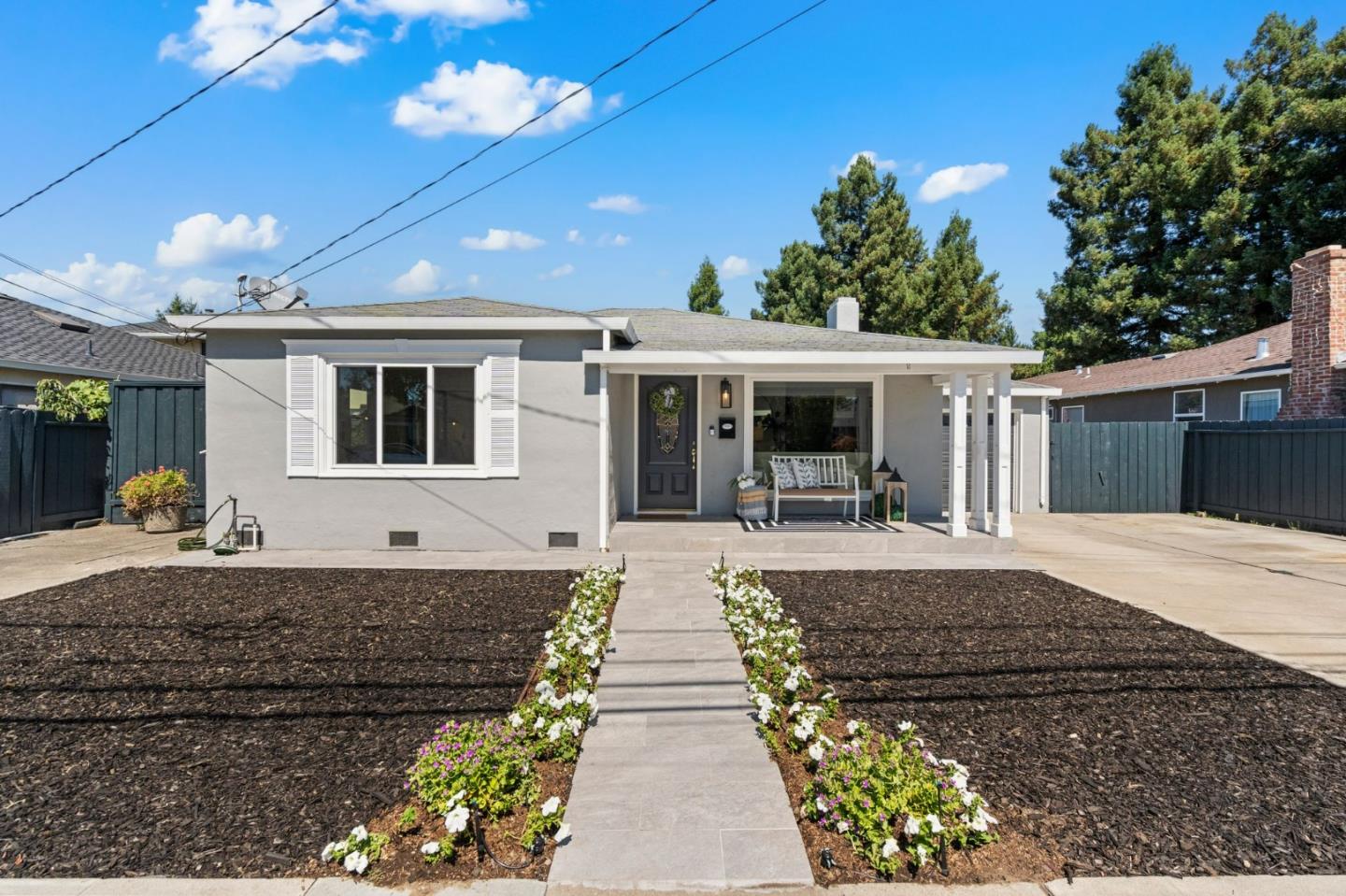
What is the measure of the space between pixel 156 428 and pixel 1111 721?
41.0 feet

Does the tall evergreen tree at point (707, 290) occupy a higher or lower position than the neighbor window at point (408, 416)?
higher

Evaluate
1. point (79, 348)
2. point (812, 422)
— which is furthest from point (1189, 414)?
point (79, 348)

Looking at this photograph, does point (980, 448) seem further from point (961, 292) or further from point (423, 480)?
point (961, 292)

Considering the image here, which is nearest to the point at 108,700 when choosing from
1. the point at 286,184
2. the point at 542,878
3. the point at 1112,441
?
the point at 542,878

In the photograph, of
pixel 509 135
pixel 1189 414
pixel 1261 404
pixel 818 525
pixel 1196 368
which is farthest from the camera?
pixel 1196 368

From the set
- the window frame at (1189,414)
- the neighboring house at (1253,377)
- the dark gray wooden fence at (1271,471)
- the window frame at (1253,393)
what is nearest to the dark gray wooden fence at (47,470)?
the neighboring house at (1253,377)

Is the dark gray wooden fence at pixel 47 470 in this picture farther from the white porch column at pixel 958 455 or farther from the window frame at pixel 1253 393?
the window frame at pixel 1253 393

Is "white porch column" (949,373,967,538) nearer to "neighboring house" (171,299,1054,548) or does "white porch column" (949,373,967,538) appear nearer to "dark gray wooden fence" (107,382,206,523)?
"neighboring house" (171,299,1054,548)

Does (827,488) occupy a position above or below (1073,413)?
below

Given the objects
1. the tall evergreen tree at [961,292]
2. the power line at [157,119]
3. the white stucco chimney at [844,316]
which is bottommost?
the white stucco chimney at [844,316]

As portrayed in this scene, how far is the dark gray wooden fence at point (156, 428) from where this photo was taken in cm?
1040

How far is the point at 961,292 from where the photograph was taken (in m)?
24.1

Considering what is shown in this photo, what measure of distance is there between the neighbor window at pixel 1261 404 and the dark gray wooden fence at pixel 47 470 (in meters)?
20.7

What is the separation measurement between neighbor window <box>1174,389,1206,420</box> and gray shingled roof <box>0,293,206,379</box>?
21.3 metres
